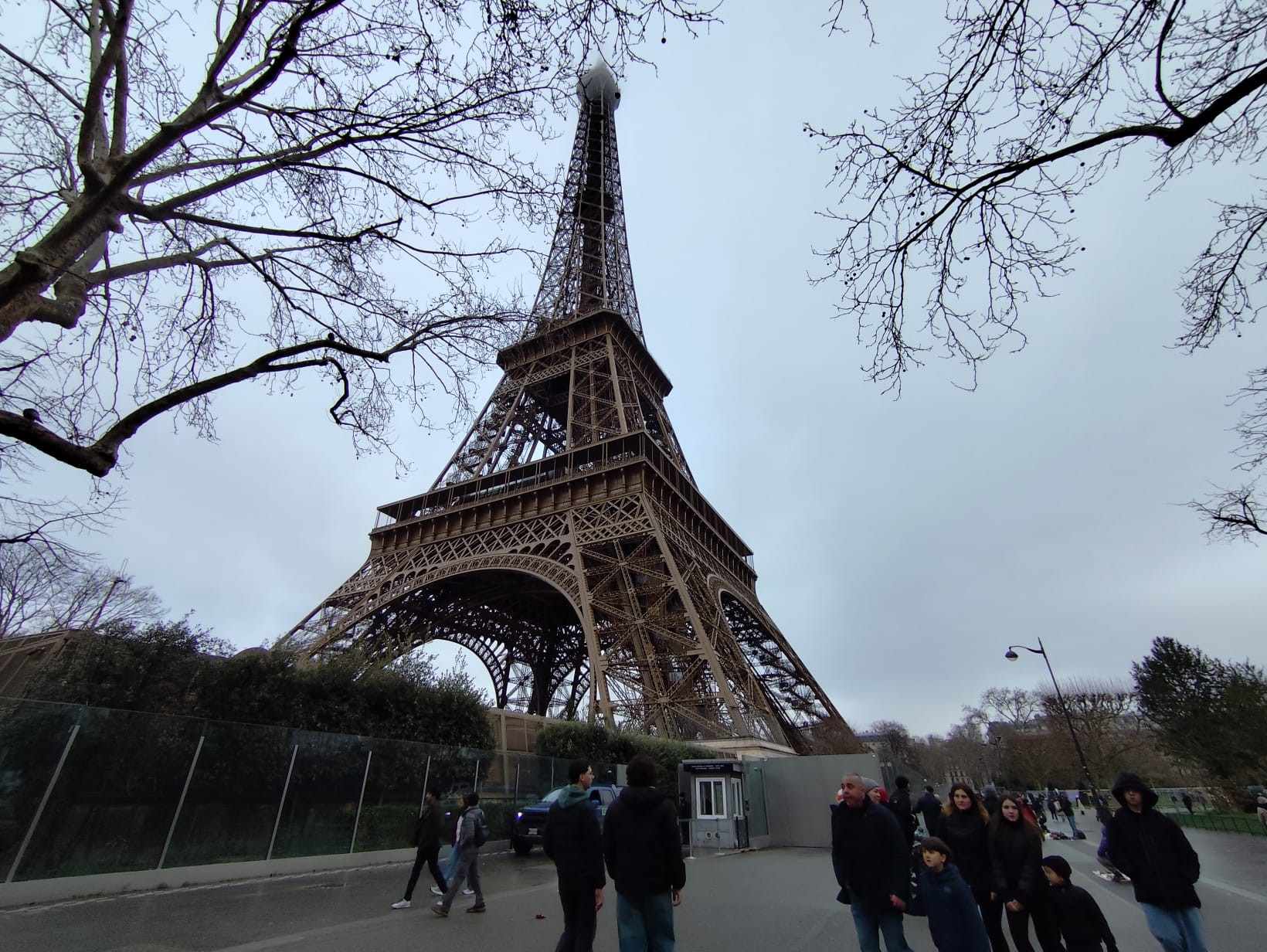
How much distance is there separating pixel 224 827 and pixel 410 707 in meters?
4.79

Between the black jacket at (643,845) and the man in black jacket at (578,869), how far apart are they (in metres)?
0.25

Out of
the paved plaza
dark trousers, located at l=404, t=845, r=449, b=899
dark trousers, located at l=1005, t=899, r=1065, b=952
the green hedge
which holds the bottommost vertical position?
the paved plaza

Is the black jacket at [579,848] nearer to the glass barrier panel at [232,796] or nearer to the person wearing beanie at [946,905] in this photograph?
the person wearing beanie at [946,905]

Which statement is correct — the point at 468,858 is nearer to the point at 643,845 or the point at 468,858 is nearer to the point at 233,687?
the point at 643,845

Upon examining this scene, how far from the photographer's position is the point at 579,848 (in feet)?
14.0

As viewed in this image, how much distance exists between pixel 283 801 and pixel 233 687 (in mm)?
2129

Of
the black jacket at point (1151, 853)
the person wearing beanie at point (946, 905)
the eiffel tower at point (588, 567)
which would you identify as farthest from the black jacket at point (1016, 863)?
the eiffel tower at point (588, 567)

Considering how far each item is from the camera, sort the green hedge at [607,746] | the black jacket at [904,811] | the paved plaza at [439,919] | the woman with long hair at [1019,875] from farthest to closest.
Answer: the green hedge at [607,746], the black jacket at [904,811], the paved plaza at [439,919], the woman with long hair at [1019,875]

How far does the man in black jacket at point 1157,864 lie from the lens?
4.32m

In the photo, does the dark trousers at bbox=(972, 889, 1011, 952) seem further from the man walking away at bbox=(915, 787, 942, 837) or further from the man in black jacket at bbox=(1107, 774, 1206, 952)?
the man walking away at bbox=(915, 787, 942, 837)

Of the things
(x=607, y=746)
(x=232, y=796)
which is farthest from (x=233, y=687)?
(x=607, y=746)

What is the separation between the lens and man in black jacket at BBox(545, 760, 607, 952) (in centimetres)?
420

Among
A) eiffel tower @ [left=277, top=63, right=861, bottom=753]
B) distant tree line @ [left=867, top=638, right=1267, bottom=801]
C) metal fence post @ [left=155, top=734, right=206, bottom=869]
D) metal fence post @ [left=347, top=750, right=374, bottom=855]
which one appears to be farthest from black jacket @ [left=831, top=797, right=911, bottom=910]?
distant tree line @ [left=867, top=638, right=1267, bottom=801]

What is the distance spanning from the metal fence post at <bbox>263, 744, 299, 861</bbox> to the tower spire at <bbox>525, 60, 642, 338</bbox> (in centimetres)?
2574
